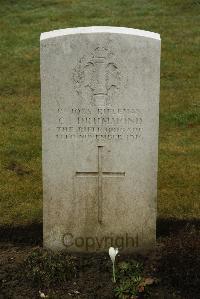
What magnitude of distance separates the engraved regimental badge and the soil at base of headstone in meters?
1.35

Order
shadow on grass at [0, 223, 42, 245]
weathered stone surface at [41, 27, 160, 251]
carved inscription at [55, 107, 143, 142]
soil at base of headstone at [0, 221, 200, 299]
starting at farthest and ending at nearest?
shadow on grass at [0, 223, 42, 245] → carved inscription at [55, 107, 143, 142] → weathered stone surface at [41, 27, 160, 251] → soil at base of headstone at [0, 221, 200, 299]

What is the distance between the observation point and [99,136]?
5.24m

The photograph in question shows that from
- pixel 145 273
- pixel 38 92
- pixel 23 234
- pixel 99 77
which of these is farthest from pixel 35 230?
pixel 38 92

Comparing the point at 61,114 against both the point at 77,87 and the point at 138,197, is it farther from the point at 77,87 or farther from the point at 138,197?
the point at 138,197

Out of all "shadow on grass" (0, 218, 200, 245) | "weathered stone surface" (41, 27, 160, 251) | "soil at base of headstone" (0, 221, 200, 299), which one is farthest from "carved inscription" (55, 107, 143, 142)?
"shadow on grass" (0, 218, 200, 245)

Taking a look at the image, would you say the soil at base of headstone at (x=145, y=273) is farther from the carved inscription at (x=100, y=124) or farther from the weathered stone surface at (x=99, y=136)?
the carved inscription at (x=100, y=124)

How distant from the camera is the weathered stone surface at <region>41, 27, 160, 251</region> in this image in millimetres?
5051

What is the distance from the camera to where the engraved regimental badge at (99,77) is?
16.6 ft

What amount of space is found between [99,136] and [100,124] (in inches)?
4.1

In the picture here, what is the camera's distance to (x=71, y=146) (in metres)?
5.26

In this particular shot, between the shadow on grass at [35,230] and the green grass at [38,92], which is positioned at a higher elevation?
the green grass at [38,92]

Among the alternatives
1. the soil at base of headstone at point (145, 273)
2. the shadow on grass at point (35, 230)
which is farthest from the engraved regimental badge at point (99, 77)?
the shadow on grass at point (35, 230)

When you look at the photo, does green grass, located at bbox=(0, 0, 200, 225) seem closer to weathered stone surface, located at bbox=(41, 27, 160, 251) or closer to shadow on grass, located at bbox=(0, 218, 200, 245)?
shadow on grass, located at bbox=(0, 218, 200, 245)

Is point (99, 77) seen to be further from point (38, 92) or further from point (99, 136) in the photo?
point (38, 92)
